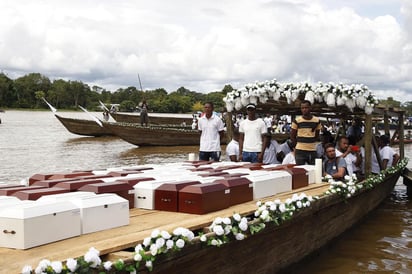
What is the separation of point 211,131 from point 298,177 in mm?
2754

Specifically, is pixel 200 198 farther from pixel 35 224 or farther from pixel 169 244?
pixel 35 224

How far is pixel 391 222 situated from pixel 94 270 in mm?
7602

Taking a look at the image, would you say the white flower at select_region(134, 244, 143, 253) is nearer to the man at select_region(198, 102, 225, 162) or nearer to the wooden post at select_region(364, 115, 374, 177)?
the man at select_region(198, 102, 225, 162)

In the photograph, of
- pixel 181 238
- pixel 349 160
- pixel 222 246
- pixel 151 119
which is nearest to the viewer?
pixel 181 238

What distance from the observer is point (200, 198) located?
4676 millimetres

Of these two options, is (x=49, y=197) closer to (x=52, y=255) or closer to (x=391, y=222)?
(x=52, y=255)

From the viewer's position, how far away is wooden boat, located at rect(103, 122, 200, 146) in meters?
25.8

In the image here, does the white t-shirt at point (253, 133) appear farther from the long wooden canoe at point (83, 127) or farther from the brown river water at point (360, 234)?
the long wooden canoe at point (83, 127)

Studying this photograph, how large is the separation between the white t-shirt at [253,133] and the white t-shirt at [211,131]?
47 centimetres

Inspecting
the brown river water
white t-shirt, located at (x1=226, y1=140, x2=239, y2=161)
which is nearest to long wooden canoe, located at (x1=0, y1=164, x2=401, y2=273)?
the brown river water

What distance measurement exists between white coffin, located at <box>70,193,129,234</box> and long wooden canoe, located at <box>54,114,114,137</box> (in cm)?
2697

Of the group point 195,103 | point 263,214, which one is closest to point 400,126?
point 263,214

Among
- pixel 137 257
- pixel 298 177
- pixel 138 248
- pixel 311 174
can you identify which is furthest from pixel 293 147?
pixel 137 257

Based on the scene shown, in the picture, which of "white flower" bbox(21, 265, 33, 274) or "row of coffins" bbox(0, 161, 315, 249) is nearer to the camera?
"white flower" bbox(21, 265, 33, 274)
